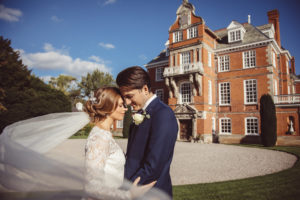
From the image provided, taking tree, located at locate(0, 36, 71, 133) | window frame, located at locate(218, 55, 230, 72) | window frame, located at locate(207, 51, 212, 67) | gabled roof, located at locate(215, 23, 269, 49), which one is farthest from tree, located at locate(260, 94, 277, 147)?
tree, located at locate(0, 36, 71, 133)

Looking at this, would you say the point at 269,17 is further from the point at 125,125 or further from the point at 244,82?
the point at 125,125

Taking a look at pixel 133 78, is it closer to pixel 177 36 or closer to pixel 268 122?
pixel 268 122

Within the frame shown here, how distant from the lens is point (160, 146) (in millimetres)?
1836

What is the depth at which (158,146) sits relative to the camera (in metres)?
1.83

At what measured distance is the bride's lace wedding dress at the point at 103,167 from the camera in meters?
1.66

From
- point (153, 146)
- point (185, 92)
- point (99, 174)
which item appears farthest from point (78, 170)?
point (185, 92)

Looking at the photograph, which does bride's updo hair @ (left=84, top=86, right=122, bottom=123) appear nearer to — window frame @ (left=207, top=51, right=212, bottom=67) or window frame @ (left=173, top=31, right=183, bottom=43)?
window frame @ (left=207, top=51, right=212, bottom=67)

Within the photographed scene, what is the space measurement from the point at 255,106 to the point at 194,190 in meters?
18.4

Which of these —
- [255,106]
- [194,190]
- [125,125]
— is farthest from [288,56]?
[194,190]

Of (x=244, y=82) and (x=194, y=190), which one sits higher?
(x=244, y=82)

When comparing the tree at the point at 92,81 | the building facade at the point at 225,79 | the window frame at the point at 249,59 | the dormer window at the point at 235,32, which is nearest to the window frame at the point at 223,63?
the building facade at the point at 225,79

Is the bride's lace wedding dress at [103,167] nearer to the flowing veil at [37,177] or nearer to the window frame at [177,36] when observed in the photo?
the flowing veil at [37,177]

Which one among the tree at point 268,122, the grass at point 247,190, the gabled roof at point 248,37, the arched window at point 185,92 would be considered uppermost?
the gabled roof at point 248,37

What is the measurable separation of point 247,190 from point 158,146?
5026mm
